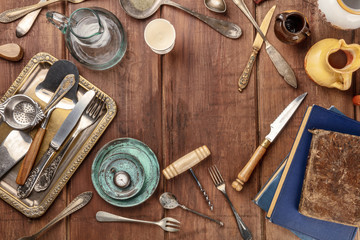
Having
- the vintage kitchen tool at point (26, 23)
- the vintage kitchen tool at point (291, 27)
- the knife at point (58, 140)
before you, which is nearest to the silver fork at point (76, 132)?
the knife at point (58, 140)

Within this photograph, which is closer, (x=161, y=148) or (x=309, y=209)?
(x=309, y=209)

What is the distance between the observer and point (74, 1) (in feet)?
3.41

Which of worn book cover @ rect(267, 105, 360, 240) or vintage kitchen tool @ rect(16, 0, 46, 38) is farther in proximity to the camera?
vintage kitchen tool @ rect(16, 0, 46, 38)

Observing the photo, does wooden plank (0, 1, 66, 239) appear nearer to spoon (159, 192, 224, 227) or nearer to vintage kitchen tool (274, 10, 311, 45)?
spoon (159, 192, 224, 227)

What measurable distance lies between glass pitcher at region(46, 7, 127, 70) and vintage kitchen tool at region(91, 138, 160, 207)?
254 millimetres

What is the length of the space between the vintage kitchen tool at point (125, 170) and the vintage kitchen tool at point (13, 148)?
0.23 m

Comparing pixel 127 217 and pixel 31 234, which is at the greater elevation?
pixel 127 217

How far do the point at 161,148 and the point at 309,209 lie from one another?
464mm

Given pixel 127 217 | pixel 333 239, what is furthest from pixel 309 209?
pixel 127 217

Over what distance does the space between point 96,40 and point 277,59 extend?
0.56 meters

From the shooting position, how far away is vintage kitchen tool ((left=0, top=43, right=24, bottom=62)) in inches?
40.2

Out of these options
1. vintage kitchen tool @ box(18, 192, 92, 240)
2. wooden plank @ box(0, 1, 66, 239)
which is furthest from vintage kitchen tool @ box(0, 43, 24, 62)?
vintage kitchen tool @ box(18, 192, 92, 240)

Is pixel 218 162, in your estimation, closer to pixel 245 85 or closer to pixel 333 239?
pixel 245 85

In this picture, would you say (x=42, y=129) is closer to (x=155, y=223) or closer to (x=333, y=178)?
(x=155, y=223)
